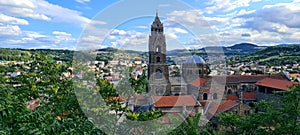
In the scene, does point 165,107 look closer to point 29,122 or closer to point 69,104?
point 69,104

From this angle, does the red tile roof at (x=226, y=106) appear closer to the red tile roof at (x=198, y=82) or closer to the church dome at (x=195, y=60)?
the red tile roof at (x=198, y=82)

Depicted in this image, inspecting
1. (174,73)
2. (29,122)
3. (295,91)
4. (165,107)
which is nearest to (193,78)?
(174,73)

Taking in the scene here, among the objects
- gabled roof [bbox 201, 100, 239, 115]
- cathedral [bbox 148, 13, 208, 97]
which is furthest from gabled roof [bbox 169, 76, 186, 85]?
gabled roof [bbox 201, 100, 239, 115]

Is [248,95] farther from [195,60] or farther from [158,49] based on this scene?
[158,49]

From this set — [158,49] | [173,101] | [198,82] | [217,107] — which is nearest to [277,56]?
[198,82]

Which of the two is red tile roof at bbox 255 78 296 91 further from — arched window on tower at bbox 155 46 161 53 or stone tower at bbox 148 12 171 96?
arched window on tower at bbox 155 46 161 53

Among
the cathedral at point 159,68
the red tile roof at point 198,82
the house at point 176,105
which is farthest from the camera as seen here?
the red tile roof at point 198,82

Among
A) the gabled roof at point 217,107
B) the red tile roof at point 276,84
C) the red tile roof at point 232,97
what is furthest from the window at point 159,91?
the red tile roof at point 276,84

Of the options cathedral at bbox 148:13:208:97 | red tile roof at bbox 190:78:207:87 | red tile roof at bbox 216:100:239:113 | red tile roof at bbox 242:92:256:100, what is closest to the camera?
red tile roof at bbox 216:100:239:113
